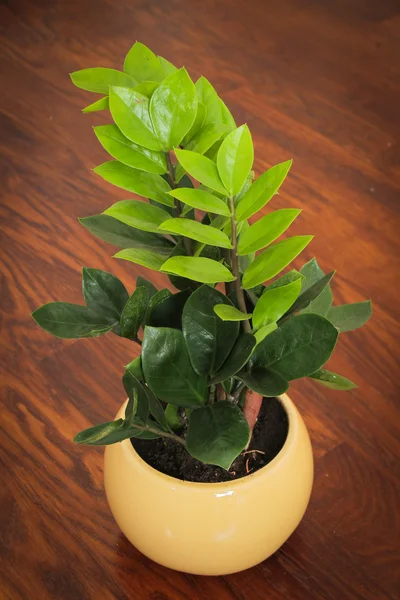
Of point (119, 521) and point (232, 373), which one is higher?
point (232, 373)

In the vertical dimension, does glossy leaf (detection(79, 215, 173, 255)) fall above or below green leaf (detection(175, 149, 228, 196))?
below

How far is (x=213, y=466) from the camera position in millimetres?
718

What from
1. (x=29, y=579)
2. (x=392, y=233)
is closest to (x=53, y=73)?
(x=392, y=233)

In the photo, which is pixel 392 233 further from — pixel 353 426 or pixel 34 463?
pixel 34 463

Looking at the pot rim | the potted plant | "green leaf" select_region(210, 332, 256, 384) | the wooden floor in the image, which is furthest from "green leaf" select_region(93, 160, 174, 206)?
the wooden floor

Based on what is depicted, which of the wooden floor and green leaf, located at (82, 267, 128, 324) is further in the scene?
the wooden floor

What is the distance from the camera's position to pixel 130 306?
24.3 inches

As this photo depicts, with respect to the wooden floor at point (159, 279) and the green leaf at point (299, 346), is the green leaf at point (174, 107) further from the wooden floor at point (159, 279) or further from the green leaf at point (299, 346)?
the wooden floor at point (159, 279)

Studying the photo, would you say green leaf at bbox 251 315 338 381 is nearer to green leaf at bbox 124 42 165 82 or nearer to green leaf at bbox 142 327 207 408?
green leaf at bbox 142 327 207 408

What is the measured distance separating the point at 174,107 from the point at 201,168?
0.05 m

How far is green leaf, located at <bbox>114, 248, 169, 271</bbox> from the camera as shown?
0.58 m

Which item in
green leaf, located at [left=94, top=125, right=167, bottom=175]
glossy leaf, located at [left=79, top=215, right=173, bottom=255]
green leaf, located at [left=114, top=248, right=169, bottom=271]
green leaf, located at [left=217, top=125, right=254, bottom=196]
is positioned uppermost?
green leaf, located at [left=217, top=125, right=254, bottom=196]

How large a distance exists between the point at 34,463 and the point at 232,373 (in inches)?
15.4

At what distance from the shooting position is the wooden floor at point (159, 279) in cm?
79
